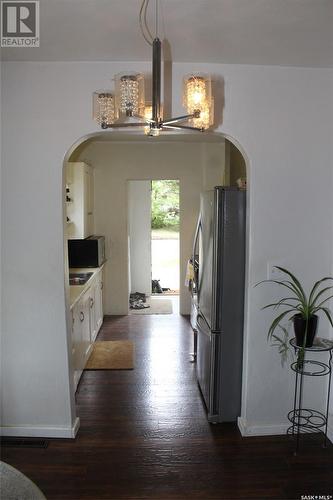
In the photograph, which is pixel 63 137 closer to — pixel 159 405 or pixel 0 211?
pixel 0 211

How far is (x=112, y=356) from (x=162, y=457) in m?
1.89

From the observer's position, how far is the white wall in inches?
101

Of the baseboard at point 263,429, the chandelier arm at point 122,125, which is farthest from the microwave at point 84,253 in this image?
the chandelier arm at point 122,125

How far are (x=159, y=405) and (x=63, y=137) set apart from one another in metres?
2.33

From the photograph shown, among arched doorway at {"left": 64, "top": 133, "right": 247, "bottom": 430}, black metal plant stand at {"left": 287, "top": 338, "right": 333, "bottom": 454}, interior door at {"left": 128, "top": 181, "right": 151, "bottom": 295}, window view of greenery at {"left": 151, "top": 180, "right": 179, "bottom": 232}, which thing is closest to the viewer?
black metal plant stand at {"left": 287, "top": 338, "right": 333, "bottom": 454}

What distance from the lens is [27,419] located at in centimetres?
283

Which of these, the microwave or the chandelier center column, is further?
the microwave

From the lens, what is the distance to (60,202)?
2.65 metres

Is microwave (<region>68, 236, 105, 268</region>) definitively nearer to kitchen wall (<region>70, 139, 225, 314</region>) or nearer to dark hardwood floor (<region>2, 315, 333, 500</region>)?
kitchen wall (<region>70, 139, 225, 314</region>)

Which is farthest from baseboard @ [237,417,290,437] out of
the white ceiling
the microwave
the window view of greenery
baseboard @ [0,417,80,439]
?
the window view of greenery

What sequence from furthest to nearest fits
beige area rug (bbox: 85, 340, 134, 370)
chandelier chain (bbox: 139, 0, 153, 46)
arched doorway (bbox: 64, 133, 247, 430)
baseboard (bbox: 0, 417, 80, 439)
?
1. arched doorway (bbox: 64, 133, 247, 430)
2. beige area rug (bbox: 85, 340, 134, 370)
3. baseboard (bbox: 0, 417, 80, 439)
4. chandelier chain (bbox: 139, 0, 153, 46)

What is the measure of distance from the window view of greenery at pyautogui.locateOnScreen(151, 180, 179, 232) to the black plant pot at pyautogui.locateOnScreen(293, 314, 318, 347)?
601 centimetres

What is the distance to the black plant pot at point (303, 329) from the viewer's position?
8.23 feet

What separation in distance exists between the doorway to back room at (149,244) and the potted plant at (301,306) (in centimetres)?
356
